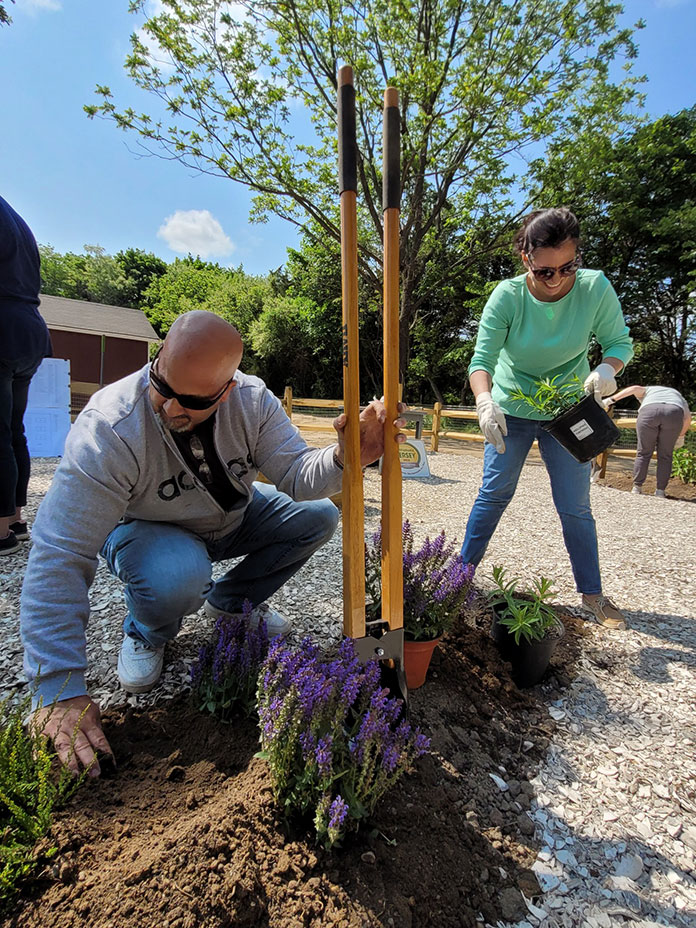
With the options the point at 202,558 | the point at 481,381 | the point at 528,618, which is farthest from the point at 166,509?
the point at 481,381

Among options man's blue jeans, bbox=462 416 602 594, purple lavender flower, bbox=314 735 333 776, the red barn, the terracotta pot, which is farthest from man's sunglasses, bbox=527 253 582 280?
the red barn

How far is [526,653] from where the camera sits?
2137 mm

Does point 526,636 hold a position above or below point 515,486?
below

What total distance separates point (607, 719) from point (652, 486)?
7671mm

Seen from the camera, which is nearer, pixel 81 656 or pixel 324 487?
pixel 81 656

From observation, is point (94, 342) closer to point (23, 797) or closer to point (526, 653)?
point (526, 653)

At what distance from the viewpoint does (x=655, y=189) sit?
48.3 ft

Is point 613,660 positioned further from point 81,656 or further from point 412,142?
point 412,142

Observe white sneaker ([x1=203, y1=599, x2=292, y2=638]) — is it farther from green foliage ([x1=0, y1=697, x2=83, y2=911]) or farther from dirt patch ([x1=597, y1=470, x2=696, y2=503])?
dirt patch ([x1=597, y1=470, x2=696, y2=503])

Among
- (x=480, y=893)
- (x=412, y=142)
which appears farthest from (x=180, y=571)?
(x=412, y=142)

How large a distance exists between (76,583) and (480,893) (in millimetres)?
1382

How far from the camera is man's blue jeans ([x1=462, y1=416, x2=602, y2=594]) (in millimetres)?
2584

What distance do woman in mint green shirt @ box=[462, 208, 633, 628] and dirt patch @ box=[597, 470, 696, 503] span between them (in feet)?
20.1

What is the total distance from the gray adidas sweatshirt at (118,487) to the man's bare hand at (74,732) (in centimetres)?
4
